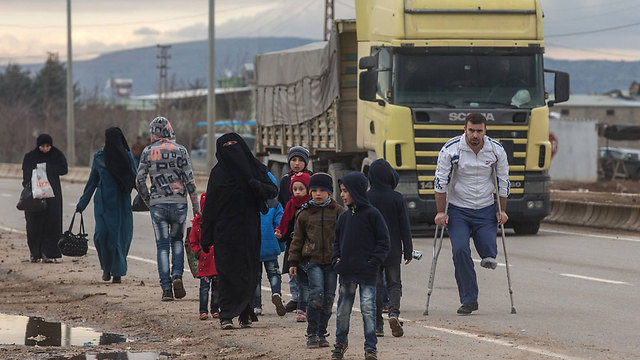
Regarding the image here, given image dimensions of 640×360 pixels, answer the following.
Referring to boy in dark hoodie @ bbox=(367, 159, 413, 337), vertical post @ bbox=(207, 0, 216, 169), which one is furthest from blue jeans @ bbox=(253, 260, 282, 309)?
vertical post @ bbox=(207, 0, 216, 169)

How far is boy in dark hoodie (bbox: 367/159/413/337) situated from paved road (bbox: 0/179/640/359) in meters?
0.49

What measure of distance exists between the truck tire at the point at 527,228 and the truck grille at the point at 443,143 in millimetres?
1746

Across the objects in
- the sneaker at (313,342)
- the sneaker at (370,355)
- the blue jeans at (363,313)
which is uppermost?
the blue jeans at (363,313)

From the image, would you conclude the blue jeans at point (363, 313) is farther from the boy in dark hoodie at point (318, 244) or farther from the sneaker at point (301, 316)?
the sneaker at point (301, 316)

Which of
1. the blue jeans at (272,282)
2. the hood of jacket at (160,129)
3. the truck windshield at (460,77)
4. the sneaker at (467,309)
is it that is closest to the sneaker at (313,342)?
the blue jeans at (272,282)

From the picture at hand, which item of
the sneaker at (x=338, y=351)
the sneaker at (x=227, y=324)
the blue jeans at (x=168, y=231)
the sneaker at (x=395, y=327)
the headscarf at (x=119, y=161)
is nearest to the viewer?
the sneaker at (x=338, y=351)

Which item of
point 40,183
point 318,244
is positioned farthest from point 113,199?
point 318,244

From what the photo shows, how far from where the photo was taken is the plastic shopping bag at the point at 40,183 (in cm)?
1623

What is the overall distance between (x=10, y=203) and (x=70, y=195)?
4356 mm

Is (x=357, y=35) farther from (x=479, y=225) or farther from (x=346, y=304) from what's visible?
(x=346, y=304)

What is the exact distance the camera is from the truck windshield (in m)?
20.0

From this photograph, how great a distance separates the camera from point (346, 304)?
338 inches

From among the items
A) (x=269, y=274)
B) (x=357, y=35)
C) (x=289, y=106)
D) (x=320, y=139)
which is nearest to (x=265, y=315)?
(x=269, y=274)

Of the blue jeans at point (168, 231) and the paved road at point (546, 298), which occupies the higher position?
the blue jeans at point (168, 231)
